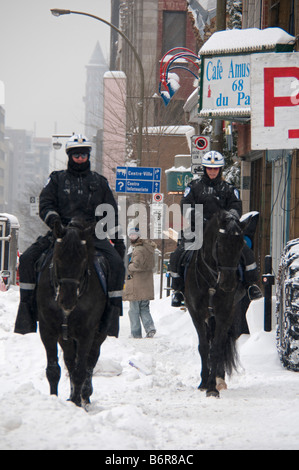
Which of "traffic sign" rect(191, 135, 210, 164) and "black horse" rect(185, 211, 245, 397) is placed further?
"traffic sign" rect(191, 135, 210, 164)

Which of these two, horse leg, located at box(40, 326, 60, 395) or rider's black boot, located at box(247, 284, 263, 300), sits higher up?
rider's black boot, located at box(247, 284, 263, 300)

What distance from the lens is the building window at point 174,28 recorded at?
194 feet

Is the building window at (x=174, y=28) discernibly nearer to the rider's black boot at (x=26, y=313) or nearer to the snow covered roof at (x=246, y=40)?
the snow covered roof at (x=246, y=40)

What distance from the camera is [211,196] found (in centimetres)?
980

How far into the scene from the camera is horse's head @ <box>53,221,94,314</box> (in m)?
7.52

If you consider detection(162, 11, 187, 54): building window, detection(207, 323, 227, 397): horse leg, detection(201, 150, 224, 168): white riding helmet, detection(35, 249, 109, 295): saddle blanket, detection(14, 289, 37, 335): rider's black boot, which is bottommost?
detection(207, 323, 227, 397): horse leg

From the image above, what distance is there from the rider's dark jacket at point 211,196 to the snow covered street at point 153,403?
210cm

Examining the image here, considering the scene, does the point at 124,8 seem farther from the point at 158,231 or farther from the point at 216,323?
the point at 216,323

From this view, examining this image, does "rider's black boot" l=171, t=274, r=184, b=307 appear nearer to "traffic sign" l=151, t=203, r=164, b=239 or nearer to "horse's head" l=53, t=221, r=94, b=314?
"horse's head" l=53, t=221, r=94, b=314

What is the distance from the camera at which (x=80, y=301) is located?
25.8ft

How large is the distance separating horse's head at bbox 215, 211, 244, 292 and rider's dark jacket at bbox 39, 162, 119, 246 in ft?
4.30

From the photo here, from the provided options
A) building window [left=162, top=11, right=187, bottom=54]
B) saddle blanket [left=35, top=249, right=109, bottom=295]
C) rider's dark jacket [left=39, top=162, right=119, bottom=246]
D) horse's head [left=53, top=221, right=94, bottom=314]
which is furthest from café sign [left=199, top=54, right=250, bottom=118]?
building window [left=162, top=11, right=187, bottom=54]
